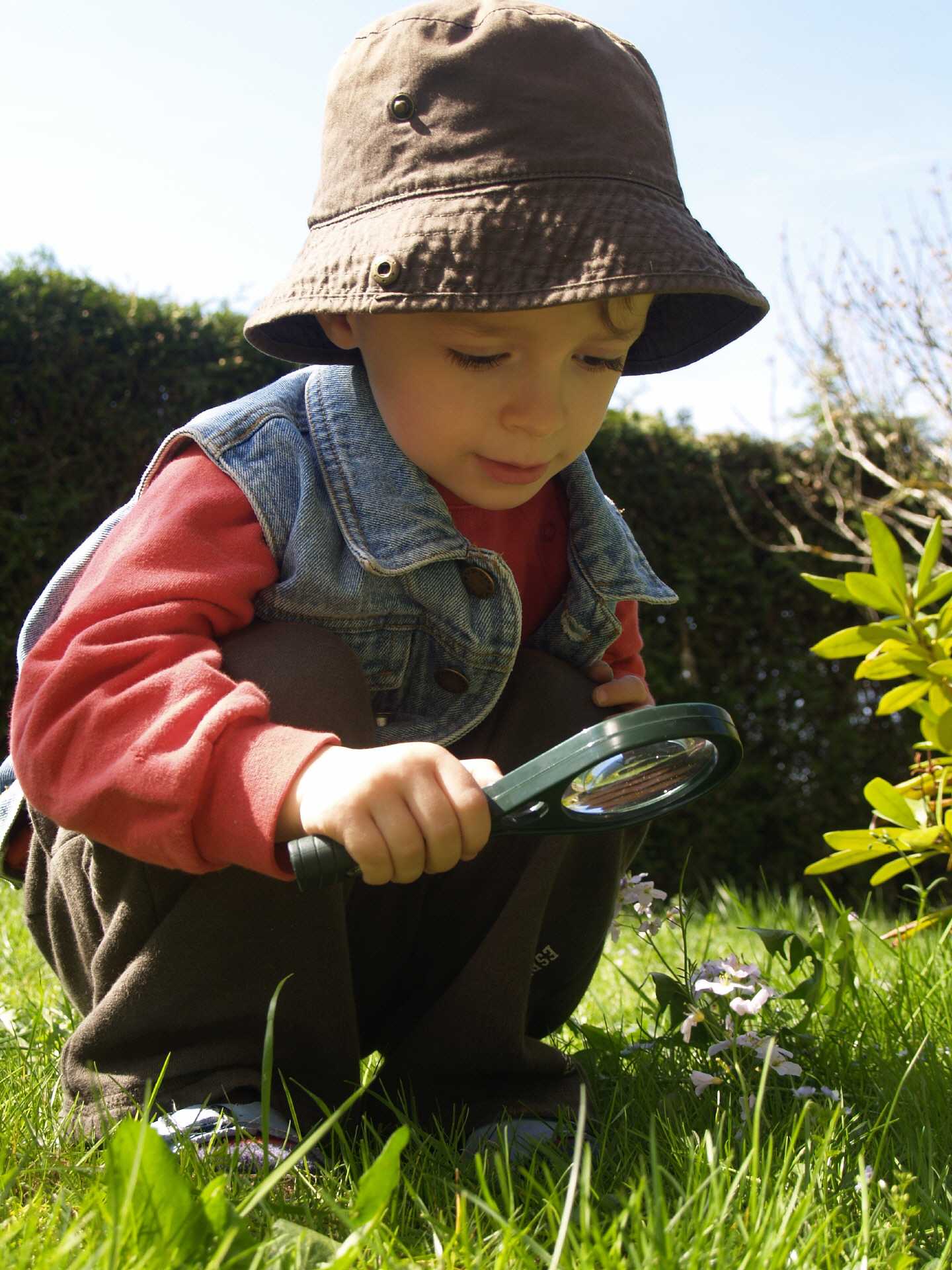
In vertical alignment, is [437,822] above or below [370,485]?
below

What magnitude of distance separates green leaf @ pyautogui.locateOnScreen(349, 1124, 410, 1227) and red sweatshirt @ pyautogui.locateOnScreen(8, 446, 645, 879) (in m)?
0.33

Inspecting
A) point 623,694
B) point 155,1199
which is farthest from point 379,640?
point 155,1199

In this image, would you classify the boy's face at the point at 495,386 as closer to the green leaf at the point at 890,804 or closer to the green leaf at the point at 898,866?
the green leaf at the point at 890,804

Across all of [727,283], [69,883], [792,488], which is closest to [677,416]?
[792,488]

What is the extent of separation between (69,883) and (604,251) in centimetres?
107

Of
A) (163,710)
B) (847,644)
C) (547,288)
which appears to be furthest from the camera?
(847,644)

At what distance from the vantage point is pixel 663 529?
571 centimetres

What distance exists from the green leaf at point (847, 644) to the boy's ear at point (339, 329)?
86 cm

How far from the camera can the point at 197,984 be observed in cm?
145

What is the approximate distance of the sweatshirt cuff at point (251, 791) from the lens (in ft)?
4.15

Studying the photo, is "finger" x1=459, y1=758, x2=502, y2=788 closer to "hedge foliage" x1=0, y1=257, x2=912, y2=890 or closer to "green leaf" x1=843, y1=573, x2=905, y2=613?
"green leaf" x1=843, y1=573, x2=905, y2=613

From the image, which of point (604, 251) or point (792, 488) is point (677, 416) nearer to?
point (792, 488)

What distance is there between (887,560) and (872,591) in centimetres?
5

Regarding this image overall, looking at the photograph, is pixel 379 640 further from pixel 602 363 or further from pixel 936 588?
pixel 936 588
